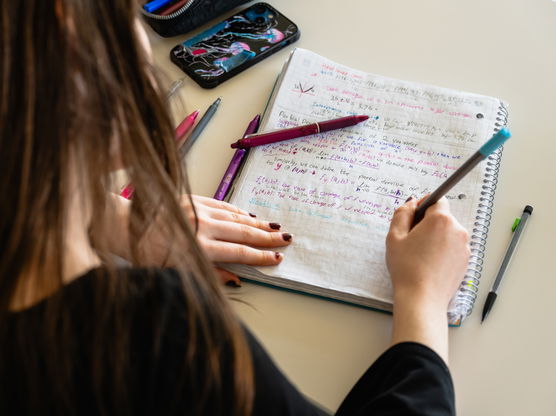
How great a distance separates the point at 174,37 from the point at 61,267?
61 cm

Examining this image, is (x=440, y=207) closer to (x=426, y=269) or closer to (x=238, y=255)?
(x=426, y=269)

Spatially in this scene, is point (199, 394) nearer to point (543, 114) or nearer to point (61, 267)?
point (61, 267)

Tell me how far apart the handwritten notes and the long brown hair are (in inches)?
8.7

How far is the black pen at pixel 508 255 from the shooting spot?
650 millimetres

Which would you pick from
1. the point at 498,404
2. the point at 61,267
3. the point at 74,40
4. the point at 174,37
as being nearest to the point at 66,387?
the point at 61,267

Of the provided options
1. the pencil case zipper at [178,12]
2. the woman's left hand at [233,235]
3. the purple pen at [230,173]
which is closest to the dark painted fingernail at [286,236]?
the woman's left hand at [233,235]

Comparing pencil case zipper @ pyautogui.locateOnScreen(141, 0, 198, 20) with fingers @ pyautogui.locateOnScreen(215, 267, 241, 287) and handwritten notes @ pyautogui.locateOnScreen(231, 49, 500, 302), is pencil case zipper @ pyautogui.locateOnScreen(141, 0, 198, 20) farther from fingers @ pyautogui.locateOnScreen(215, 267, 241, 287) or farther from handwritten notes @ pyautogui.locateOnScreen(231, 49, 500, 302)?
fingers @ pyautogui.locateOnScreen(215, 267, 241, 287)

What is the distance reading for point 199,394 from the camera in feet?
1.49

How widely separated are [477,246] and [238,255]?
11.3 inches

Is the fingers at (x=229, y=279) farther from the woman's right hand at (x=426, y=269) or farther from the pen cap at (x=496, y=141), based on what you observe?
the pen cap at (x=496, y=141)

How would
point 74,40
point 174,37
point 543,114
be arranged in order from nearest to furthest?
point 74,40 → point 543,114 → point 174,37

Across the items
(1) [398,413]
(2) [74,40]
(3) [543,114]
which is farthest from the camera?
(3) [543,114]

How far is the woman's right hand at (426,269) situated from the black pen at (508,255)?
4 centimetres

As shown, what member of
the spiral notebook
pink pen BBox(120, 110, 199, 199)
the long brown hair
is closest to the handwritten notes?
the spiral notebook
